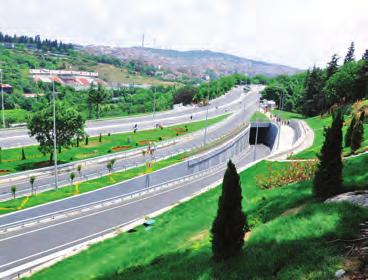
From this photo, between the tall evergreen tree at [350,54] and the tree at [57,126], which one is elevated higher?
the tall evergreen tree at [350,54]

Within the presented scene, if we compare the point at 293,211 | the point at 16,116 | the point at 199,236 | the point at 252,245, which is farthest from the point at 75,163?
the point at 16,116

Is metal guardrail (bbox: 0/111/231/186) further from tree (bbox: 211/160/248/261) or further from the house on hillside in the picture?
the house on hillside

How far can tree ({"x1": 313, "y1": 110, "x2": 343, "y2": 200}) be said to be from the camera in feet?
56.5

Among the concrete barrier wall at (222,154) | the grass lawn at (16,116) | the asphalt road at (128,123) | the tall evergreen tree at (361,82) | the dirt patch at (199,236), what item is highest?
the tall evergreen tree at (361,82)

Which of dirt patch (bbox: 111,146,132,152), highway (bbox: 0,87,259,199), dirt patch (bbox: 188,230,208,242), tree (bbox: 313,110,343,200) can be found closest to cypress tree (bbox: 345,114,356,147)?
tree (bbox: 313,110,343,200)

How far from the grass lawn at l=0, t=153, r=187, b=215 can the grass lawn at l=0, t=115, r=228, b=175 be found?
855 cm

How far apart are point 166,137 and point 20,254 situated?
41.4m

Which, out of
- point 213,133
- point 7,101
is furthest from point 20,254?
point 7,101

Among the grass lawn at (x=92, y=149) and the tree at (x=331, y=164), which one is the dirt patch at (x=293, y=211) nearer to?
the tree at (x=331, y=164)

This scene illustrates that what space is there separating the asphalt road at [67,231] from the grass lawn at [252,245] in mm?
2793

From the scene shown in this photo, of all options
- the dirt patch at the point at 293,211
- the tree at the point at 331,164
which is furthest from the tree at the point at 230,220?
the tree at the point at 331,164

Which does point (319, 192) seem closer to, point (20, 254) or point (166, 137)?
point (20, 254)

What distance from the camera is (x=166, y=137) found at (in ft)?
206

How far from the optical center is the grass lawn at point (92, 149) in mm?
44125
